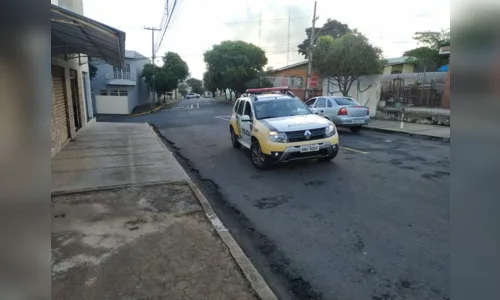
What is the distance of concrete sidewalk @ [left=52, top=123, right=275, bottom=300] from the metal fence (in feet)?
43.5

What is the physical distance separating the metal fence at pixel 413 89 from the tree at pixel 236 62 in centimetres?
2587

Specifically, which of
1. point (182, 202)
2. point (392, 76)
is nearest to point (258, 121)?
point (182, 202)

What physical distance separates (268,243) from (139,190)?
310 centimetres

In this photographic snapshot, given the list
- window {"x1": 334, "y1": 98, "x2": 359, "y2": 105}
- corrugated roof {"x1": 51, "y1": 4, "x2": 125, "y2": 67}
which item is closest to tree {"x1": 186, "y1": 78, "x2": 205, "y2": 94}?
window {"x1": 334, "y1": 98, "x2": 359, "y2": 105}

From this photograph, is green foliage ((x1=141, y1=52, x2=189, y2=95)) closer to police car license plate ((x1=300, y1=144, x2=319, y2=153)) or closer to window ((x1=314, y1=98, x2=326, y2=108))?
window ((x1=314, y1=98, x2=326, y2=108))

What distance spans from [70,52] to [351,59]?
14.1 meters

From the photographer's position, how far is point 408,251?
377 centimetres

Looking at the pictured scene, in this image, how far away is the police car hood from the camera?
7.19m

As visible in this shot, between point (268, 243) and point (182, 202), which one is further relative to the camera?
point (182, 202)

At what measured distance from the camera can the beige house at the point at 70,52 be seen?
21.7 ft

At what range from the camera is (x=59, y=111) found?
35.6ft

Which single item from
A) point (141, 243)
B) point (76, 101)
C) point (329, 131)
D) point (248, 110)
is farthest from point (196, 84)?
point (141, 243)
